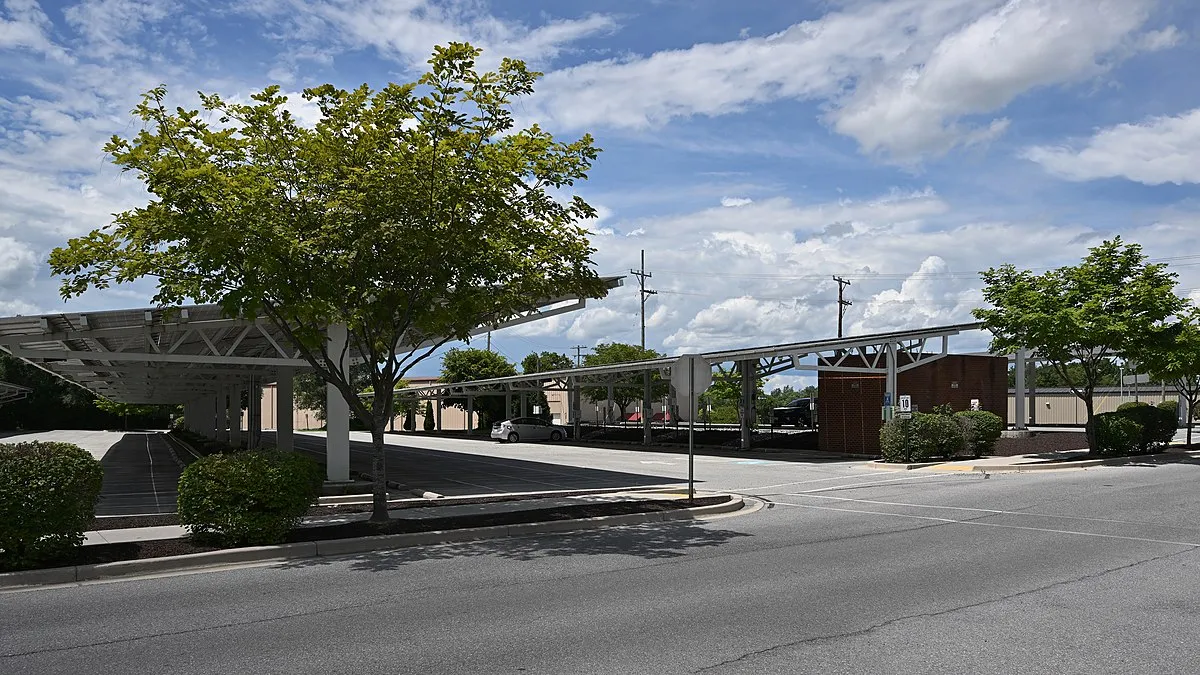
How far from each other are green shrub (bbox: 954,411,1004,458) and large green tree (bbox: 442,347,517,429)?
39294mm

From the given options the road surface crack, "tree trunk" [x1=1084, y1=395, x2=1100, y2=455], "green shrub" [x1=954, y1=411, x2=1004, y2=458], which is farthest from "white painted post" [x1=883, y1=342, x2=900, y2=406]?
the road surface crack

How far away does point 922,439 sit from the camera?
996 inches

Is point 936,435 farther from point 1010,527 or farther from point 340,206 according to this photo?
point 340,206

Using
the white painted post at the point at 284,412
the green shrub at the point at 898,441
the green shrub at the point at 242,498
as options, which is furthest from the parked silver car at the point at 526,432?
the green shrub at the point at 242,498

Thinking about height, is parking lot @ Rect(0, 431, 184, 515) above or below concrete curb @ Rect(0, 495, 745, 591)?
below

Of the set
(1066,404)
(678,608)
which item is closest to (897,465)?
(678,608)

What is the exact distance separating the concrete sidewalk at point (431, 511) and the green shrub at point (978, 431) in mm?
12586

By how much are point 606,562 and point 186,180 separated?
6502 mm

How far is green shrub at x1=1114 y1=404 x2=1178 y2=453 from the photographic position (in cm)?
2714

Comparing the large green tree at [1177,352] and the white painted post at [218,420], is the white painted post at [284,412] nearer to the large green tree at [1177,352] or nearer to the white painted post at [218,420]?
the white painted post at [218,420]

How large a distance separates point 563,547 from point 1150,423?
76.8 ft

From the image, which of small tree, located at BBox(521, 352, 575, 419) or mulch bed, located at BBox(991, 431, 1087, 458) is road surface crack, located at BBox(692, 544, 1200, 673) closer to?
mulch bed, located at BBox(991, 431, 1087, 458)

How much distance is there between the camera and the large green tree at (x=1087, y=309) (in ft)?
77.7

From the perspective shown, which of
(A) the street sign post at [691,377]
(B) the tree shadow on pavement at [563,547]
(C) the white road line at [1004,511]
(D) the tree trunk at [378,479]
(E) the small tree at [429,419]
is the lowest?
(E) the small tree at [429,419]
